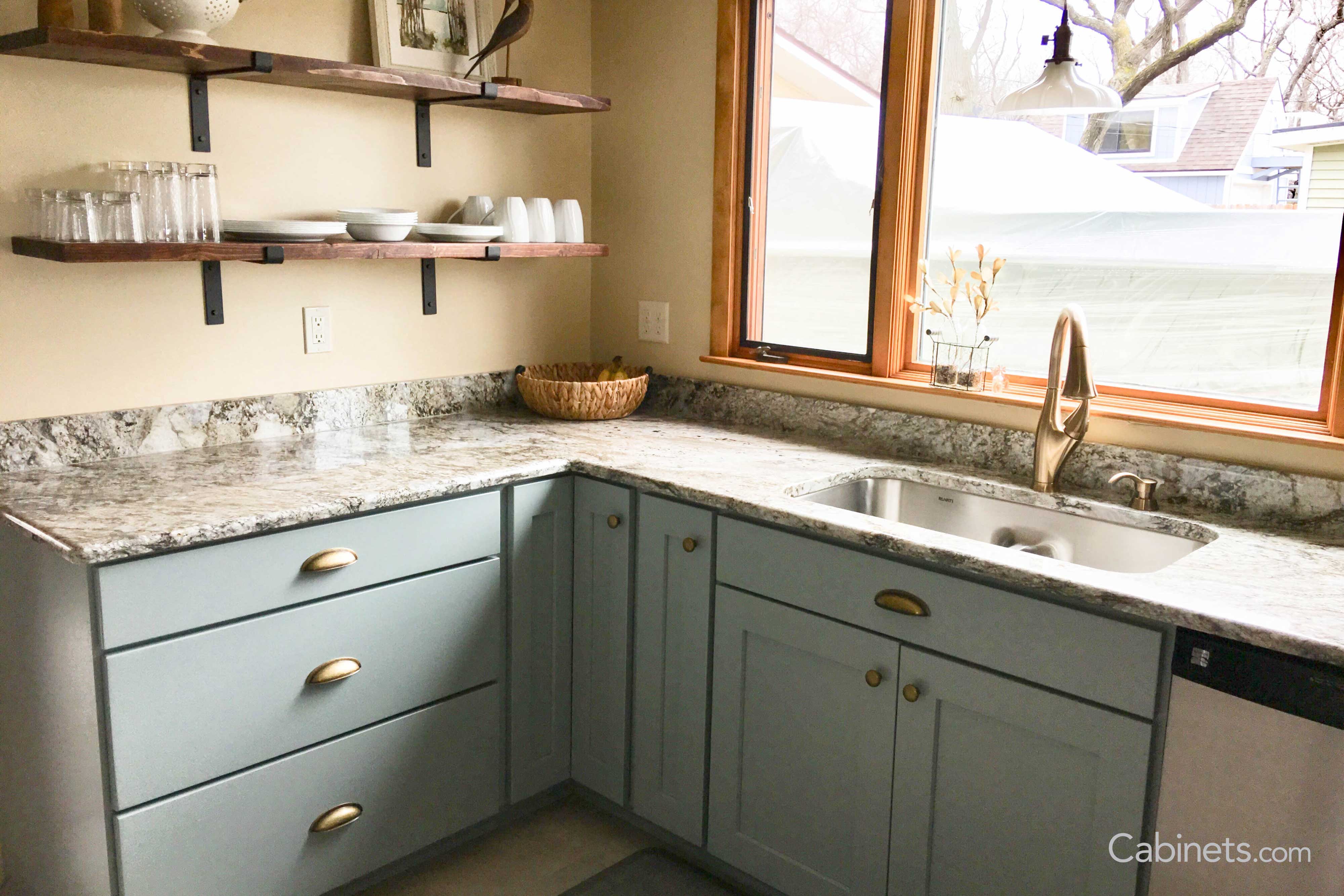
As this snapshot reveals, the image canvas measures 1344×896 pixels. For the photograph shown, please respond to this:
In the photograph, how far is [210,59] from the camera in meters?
2.00

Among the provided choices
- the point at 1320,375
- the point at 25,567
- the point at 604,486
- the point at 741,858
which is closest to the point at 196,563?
the point at 25,567

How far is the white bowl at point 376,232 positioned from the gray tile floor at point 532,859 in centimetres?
137

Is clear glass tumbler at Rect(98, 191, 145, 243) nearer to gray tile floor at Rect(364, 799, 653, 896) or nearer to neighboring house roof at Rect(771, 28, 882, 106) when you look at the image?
gray tile floor at Rect(364, 799, 653, 896)

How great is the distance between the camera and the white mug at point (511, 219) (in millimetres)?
2604

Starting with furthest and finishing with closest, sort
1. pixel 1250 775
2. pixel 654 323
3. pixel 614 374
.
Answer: pixel 654 323 → pixel 614 374 → pixel 1250 775

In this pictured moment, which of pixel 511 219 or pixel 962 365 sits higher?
pixel 511 219

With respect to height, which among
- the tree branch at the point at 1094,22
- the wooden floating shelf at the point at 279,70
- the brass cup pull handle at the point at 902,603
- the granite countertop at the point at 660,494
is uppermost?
the tree branch at the point at 1094,22

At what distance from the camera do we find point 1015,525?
6.98ft

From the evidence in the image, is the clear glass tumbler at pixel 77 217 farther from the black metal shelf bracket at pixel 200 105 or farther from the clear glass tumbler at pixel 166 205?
the black metal shelf bracket at pixel 200 105

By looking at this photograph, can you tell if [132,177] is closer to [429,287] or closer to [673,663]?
[429,287]

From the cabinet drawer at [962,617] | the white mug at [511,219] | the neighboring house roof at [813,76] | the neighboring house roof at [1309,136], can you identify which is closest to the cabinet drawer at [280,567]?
the cabinet drawer at [962,617]

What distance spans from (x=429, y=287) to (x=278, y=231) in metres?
0.58

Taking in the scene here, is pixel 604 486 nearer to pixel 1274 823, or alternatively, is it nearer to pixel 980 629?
pixel 980 629

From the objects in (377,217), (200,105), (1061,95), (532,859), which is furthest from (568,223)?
(532,859)
